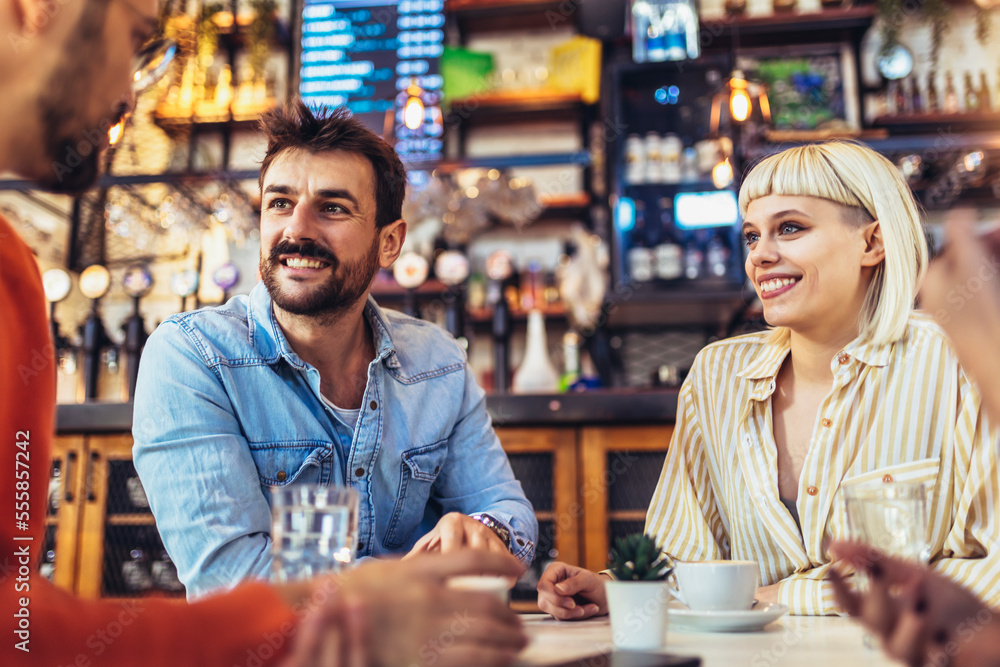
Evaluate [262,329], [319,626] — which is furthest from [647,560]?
[262,329]

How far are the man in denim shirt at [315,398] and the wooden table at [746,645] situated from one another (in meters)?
0.27

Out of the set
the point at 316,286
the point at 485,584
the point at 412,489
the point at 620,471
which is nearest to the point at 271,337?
the point at 316,286

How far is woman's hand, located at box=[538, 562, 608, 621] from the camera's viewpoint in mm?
1135

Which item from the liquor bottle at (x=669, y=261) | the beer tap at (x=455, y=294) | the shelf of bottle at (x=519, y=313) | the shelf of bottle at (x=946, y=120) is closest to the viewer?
the beer tap at (x=455, y=294)

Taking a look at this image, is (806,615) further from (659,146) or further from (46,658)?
(659,146)

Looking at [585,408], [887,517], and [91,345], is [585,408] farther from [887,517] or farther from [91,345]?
[91,345]

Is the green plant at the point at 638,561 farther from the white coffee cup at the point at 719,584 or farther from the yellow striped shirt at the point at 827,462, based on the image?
the yellow striped shirt at the point at 827,462

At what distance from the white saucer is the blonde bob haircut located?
753mm

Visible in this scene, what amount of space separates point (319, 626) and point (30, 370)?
439 millimetres

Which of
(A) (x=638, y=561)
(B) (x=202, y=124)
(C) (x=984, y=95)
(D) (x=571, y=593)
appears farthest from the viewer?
(B) (x=202, y=124)

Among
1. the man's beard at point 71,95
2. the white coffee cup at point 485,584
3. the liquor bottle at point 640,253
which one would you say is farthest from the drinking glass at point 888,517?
the liquor bottle at point 640,253

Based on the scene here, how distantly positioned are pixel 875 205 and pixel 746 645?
40.1 inches

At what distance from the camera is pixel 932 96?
14.4 ft

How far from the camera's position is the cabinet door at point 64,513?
8.93 ft
